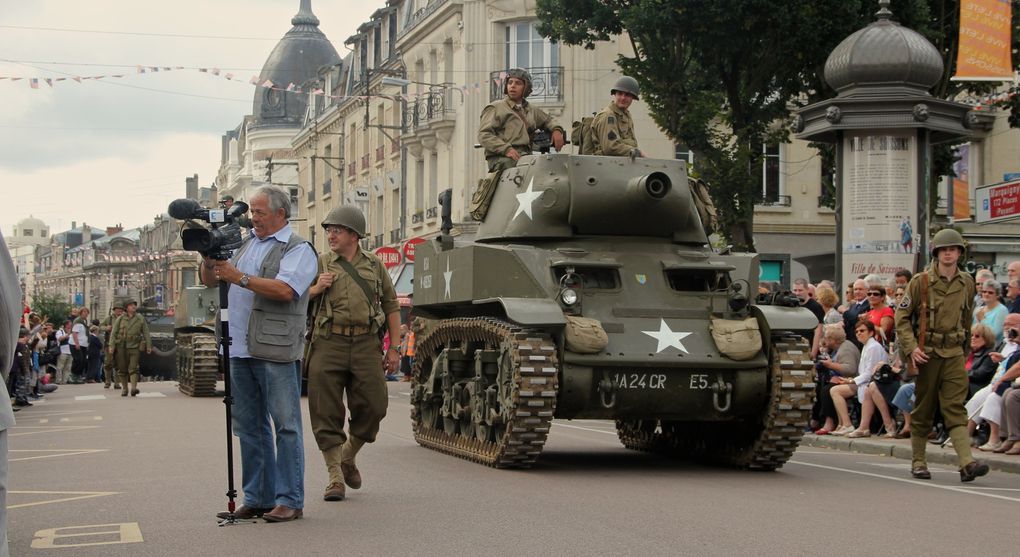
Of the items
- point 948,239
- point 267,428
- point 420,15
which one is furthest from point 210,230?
point 420,15

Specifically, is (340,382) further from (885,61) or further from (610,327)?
(885,61)

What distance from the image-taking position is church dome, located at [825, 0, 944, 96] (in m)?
20.5

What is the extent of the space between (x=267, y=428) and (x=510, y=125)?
20.7 feet

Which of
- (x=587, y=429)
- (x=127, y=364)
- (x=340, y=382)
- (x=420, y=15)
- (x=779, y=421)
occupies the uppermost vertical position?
(x=420, y=15)

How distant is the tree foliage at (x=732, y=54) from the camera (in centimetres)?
2558

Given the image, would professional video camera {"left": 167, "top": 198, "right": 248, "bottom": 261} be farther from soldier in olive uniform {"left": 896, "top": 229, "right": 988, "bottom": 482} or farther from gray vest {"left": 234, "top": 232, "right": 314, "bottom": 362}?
soldier in olive uniform {"left": 896, "top": 229, "right": 988, "bottom": 482}

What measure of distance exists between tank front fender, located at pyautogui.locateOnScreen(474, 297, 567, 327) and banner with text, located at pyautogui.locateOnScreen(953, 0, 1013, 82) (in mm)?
9421

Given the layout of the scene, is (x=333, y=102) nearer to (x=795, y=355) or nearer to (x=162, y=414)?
(x=162, y=414)

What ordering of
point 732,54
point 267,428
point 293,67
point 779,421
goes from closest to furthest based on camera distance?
point 267,428
point 779,421
point 732,54
point 293,67

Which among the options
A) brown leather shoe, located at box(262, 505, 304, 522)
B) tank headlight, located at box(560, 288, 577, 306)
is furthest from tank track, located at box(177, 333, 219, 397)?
brown leather shoe, located at box(262, 505, 304, 522)

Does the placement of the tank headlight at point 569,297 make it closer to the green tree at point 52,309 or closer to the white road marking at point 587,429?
the white road marking at point 587,429

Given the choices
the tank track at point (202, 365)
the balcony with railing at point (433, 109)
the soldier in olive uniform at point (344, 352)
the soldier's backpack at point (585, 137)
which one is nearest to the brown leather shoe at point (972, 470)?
the soldier's backpack at point (585, 137)

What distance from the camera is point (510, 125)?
14.5 meters

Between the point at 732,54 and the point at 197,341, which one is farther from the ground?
A: the point at 732,54
